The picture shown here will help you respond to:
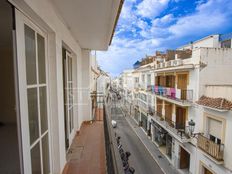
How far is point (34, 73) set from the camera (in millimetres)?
1552

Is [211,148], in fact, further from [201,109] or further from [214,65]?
[214,65]

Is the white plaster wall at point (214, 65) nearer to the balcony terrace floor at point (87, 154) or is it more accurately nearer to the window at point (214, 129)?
the window at point (214, 129)

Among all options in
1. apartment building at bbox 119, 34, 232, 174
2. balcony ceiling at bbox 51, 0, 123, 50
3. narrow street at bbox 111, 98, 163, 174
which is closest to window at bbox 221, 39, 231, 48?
apartment building at bbox 119, 34, 232, 174

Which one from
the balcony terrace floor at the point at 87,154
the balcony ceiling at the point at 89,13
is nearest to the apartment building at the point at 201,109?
the balcony terrace floor at the point at 87,154

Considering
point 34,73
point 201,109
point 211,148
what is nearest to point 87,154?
point 34,73

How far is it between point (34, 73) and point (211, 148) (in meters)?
6.93

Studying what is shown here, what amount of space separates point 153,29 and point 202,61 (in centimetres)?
1387

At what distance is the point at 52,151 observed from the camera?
6.64ft

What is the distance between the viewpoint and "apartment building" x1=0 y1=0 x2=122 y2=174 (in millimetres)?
1176

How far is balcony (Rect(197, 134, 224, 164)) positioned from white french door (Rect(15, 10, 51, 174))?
6.14 metres

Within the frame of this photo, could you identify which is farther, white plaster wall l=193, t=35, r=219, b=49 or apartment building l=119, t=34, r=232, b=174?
white plaster wall l=193, t=35, r=219, b=49

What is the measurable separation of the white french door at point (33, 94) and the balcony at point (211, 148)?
20.2ft

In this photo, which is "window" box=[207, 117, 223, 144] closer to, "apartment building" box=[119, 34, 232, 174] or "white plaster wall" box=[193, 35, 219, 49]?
"apartment building" box=[119, 34, 232, 174]

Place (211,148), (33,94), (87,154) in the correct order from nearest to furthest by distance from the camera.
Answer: (33,94) < (87,154) < (211,148)
